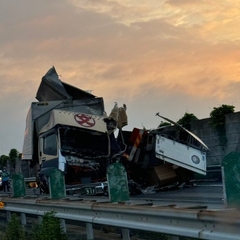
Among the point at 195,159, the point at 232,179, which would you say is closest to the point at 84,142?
the point at 195,159

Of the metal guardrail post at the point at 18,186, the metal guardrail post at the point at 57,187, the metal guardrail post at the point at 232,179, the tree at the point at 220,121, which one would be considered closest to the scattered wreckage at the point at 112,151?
the metal guardrail post at the point at 18,186

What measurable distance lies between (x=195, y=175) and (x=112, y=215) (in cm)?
973

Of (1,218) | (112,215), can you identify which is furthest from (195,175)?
(112,215)

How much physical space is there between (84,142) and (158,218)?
1106 cm

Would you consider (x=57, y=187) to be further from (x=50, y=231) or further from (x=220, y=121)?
(x=220, y=121)

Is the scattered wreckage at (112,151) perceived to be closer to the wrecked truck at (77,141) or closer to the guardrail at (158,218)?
the wrecked truck at (77,141)

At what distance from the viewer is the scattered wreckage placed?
53.0 feet

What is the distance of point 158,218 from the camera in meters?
6.88

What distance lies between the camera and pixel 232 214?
18.4 ft

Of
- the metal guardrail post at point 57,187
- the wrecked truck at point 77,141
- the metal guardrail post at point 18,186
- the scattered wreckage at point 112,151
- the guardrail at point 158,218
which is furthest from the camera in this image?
the wrecked truck at point 77,141

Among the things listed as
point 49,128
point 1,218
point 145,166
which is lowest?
point 1,218

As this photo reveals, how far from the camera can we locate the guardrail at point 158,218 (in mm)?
5711

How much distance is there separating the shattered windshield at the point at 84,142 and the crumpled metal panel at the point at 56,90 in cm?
278

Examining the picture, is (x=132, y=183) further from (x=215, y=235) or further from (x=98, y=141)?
(x=215, y=235)
